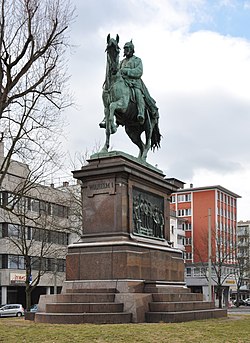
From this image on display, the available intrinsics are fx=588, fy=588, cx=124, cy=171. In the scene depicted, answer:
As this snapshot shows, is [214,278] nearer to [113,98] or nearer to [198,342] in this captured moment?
[113,98]

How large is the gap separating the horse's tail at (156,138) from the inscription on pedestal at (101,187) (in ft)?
15.5

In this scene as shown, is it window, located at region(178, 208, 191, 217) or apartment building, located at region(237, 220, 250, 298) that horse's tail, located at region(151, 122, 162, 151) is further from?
window, located at region(178, 208, 191, 217)

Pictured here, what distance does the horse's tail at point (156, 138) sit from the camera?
2250 cm

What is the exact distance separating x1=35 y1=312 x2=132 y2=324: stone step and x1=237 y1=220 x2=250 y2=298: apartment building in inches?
2624

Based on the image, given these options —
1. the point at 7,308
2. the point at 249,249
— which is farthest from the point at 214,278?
the point at 7,308

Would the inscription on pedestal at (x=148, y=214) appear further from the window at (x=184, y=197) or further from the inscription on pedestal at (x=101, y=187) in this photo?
the window at (x=184, y=197)

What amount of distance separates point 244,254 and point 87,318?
80.5 metres

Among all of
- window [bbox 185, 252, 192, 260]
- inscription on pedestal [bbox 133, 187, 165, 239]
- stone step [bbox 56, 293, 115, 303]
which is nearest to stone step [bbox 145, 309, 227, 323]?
stone step [bbox 56, 293, 115, 303]

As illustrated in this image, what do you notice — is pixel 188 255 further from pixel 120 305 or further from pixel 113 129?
pixel 120 305

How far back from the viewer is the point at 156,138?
22.7 m

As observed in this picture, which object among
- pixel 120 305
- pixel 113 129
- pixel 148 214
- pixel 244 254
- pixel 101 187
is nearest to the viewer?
pixel 120 305

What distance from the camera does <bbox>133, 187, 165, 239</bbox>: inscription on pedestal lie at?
18.8m

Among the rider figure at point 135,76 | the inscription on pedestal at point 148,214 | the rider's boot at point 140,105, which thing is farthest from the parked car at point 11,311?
the rider's boot at point 140,105

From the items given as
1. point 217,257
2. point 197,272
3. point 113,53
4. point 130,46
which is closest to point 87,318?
point 113,53
